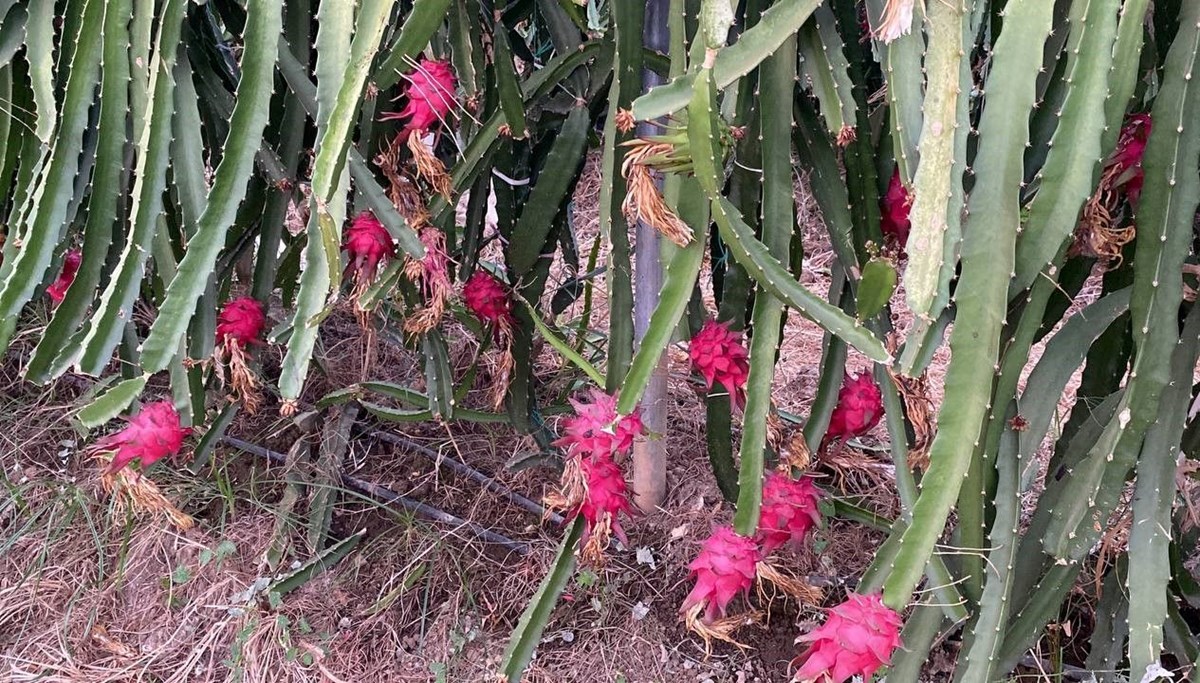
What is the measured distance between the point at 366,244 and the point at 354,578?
2.49 ft

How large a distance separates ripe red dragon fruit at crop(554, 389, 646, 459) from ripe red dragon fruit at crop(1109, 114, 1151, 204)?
24.0 inches

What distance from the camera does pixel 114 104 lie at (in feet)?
3.81

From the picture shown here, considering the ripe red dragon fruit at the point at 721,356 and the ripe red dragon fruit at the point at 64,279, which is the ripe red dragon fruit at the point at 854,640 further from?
the ripe red dragon fruit at the point at 64,279

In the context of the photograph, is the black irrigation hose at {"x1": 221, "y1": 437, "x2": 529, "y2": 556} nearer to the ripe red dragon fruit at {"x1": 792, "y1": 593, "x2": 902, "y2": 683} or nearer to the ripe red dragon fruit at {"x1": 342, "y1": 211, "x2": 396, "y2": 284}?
the ripe red dragon fruit at {"x1": 342, "y1": 211, "x2": 396, "y2": 284}

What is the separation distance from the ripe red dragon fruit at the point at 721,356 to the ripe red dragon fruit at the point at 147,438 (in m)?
0.68

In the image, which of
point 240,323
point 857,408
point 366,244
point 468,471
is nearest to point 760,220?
point 857,408

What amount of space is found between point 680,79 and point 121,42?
0.71 metres

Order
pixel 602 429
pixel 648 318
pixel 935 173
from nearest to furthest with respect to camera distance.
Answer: pixel 935 173 → pixel 602 429 → pixel 648 318

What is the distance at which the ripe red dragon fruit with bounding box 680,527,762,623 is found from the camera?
1.06 meters

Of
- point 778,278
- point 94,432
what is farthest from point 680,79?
point 94,432

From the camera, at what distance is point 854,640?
91 centimetres

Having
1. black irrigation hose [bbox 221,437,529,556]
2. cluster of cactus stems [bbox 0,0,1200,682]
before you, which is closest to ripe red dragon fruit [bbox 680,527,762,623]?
cluster of cactus stems [bbox 0,0,1200,682]

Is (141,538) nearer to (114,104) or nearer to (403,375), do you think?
(403,375)

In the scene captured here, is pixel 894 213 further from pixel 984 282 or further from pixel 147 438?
pixel 147 438
